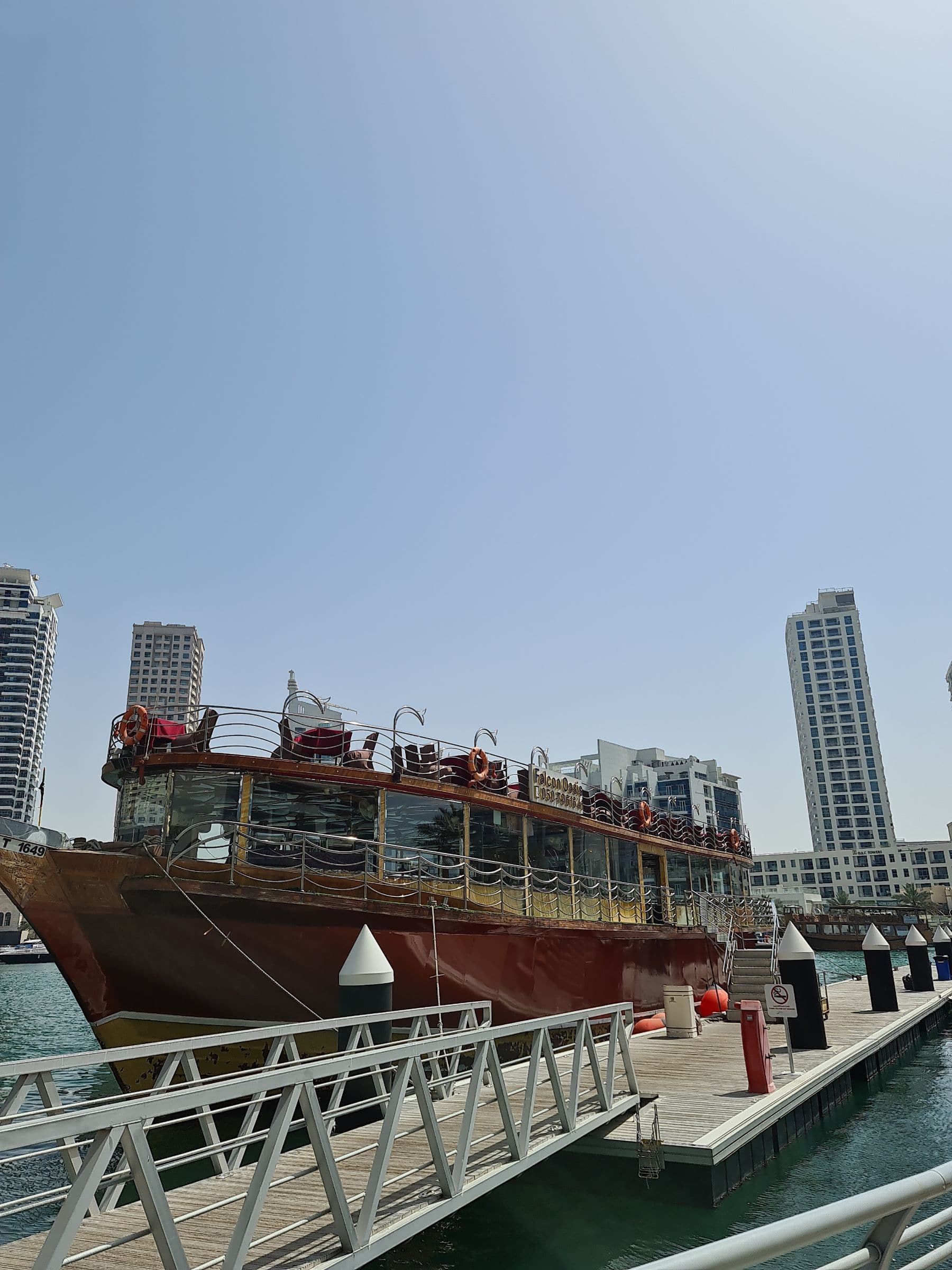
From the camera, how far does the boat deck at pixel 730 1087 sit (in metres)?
10.1

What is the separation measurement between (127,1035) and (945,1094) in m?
15.1

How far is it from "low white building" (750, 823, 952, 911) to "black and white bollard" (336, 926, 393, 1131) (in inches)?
4516

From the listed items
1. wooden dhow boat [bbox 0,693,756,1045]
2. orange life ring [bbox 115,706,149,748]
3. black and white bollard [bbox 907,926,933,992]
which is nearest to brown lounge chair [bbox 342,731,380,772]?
wooden dhow boat [bbox 0,693,756,1045]

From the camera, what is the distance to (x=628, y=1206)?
986cm

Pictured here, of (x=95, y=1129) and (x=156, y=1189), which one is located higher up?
(x=95, y=1129)

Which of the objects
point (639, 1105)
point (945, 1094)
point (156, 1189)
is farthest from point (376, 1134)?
point (945, 1094)

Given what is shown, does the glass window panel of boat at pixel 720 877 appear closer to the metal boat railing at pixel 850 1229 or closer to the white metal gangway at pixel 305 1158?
the white metal gangway at pixel 305 1158

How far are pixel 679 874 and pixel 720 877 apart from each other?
3.57 meters

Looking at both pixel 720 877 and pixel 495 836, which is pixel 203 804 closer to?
pixel 495 836

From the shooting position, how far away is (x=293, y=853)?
14469 mm

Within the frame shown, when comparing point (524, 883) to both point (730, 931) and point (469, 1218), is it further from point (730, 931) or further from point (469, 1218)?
point (730, 931)

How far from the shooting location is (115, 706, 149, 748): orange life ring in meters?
14.9

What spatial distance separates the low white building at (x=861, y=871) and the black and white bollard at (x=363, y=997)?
114706 millimetres

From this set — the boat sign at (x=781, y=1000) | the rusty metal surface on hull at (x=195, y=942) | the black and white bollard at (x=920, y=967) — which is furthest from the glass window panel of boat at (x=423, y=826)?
the black and white bollard at (x=920, y=967)
